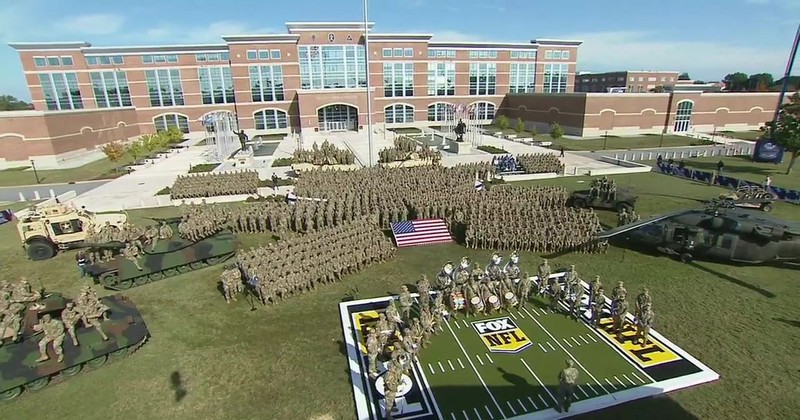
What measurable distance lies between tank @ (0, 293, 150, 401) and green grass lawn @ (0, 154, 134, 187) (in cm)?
3087

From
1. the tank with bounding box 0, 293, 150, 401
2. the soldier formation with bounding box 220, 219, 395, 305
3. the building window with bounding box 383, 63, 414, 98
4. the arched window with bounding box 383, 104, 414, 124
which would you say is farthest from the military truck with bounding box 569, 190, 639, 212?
the building window with bounding box 383, 63, 414, 98

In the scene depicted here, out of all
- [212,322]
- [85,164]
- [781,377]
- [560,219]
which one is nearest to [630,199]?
[560,219]

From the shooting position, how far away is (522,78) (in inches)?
3012

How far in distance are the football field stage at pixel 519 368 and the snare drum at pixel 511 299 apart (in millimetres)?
380

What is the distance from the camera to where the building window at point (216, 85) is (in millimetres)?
64875

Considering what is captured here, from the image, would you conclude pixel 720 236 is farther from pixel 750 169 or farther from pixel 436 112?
pixel 436 112

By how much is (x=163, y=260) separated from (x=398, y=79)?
60.6m

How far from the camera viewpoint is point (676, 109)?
201 feet

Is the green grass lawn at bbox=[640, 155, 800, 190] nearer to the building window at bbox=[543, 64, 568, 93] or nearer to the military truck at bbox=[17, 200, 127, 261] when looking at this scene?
the building window at bbox=[543, 64, 568, 93]

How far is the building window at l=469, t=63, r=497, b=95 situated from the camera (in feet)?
243

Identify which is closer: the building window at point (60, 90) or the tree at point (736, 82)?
the building window at point (60, 90)

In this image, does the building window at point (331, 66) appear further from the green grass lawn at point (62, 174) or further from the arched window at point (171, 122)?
the green grass lawn at point (62, 174)

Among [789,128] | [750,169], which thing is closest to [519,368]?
[789,128]

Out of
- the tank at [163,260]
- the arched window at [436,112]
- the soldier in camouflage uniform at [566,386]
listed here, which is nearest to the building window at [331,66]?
the arched window at [436,112]
